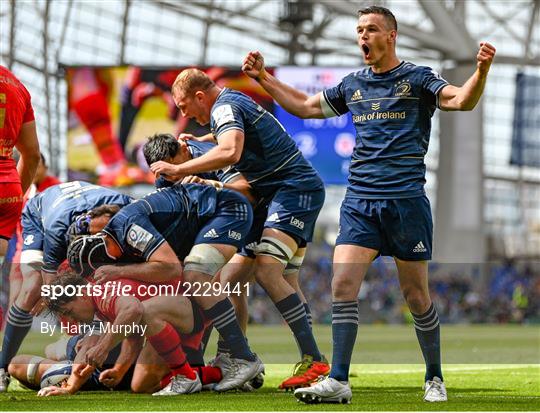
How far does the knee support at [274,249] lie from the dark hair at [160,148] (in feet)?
2.72

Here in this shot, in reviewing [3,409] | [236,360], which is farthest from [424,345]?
[3,409]

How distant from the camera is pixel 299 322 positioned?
7.74 metres

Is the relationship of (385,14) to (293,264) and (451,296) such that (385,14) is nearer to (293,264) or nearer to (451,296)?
(293,264)

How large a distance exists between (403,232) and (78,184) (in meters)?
2.82

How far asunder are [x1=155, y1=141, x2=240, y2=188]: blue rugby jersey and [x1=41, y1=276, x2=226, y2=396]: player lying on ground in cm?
81

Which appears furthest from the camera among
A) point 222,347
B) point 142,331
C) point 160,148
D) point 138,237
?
point 222,347

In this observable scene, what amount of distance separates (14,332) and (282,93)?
2498 millimetres

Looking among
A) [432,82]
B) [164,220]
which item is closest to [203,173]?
[164,220]

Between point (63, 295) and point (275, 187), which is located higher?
point (275, 187)

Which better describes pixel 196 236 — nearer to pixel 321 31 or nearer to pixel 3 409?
pixel 3 409

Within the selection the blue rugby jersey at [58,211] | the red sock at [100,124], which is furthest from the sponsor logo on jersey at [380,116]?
the red sock at [100,124]

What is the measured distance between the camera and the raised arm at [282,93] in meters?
7.18

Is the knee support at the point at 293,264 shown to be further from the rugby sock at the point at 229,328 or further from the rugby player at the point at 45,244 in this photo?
the rugby player at the point at 45,244

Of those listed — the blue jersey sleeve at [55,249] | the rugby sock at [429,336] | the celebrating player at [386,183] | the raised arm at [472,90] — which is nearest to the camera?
the raised arm at [472,90]
